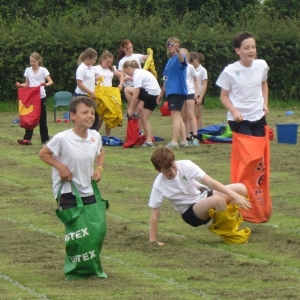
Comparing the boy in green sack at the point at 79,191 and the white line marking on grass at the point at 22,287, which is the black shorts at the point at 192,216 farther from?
the white line marking on grass at the point at 22,287

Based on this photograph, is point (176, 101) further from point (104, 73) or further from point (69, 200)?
point (69, 200)

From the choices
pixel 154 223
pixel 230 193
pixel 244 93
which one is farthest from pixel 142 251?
pixel 244 93

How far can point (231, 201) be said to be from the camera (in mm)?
8539

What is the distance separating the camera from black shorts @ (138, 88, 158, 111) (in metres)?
16.0

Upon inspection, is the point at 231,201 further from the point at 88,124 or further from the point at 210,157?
the point at 210,157

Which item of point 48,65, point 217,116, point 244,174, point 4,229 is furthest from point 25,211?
point 48,65

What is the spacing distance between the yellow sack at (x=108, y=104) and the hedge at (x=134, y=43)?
9.89 metres

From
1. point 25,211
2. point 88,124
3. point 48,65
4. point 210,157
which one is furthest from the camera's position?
point 48,65

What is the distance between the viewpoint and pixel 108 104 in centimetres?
1672

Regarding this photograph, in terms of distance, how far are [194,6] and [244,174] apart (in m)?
30.7

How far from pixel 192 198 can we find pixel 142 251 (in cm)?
73

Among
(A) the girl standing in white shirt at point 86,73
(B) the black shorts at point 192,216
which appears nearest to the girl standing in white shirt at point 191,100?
(A) the girl standing in white shirt at point 86,73

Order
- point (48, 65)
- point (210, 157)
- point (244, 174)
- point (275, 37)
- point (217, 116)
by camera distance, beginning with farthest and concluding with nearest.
→ point (275, 37) → point (48, 65) → point (217, 116) → point (210, 157) → point (244, 174)

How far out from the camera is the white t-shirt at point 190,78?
54.5 feet
